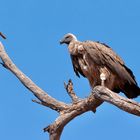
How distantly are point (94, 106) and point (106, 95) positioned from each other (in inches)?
34.8

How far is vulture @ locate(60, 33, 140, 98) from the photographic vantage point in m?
11.5

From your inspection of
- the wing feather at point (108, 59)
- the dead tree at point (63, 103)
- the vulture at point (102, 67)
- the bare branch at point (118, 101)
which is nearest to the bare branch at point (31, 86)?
the dead tree at point (63, 103)

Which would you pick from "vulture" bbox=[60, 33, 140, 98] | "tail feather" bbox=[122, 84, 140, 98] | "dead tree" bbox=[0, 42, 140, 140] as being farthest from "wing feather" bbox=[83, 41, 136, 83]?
"dead tree" bbox=[0, 42, 140, 140]

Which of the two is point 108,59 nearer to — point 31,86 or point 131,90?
point 131,90

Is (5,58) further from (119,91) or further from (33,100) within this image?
(119,91)

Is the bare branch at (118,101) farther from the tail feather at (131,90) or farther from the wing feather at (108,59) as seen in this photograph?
the wing feather at (108,59)

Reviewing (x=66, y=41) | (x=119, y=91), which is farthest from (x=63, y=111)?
(x=66, y=41)

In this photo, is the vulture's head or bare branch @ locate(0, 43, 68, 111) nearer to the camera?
bare branch @ locate(0, 43, 68, 111)

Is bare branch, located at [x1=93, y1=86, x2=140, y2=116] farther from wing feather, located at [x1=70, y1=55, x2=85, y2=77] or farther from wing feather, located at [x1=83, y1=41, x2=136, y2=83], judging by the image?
wing feather, located at [x1=70, y1=55, x2=85, y2=77]

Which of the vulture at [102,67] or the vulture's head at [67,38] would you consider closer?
the vulture at [102,67]

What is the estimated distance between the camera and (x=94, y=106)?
10.3 meters

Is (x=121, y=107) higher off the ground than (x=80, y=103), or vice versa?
(x=80, y=103)

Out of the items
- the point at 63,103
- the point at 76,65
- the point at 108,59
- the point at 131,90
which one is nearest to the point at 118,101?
the point at 63,103

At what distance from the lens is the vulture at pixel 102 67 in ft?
37.6
